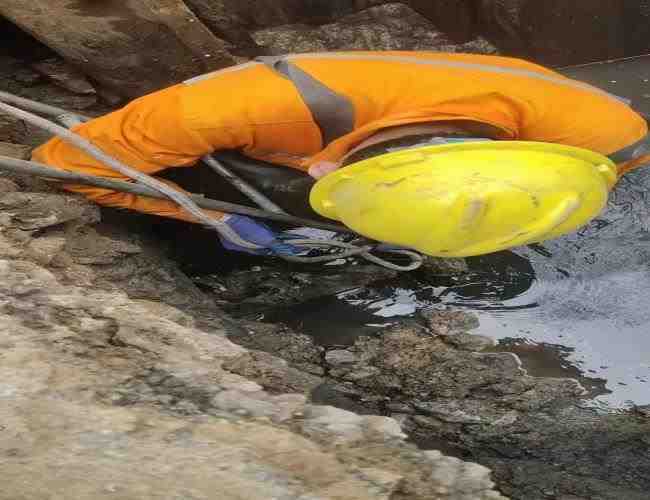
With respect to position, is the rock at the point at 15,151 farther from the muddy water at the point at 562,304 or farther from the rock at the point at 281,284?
the muddy water at the point at 562,304

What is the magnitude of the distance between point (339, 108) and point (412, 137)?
0.25 m

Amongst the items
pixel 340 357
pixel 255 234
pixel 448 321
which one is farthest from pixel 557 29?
pixel 340 357

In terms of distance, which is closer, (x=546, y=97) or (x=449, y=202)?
(x=449, y=202)

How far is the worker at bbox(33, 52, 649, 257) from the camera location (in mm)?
2178

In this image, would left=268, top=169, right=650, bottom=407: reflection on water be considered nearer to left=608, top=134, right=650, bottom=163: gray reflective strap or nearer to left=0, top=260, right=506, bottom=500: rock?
left=608, top=134, right=650, bottom=163: gray reflective strap

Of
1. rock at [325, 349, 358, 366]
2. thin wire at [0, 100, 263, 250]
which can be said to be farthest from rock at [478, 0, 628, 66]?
rock at [325, 349, 358, 366]

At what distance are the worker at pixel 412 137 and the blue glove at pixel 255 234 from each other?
0.78 feet

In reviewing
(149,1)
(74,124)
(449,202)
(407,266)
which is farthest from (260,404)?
(149,1)

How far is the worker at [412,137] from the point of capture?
2.18 meters

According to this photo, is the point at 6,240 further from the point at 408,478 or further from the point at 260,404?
the point at 408,478

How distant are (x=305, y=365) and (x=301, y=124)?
709mm

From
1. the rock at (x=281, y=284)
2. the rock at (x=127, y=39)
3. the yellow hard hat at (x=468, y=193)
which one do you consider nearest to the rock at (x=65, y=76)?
the rock at (x=127, y=39)

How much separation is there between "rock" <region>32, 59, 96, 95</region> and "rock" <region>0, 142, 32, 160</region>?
81 cm

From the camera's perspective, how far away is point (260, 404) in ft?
5.93
